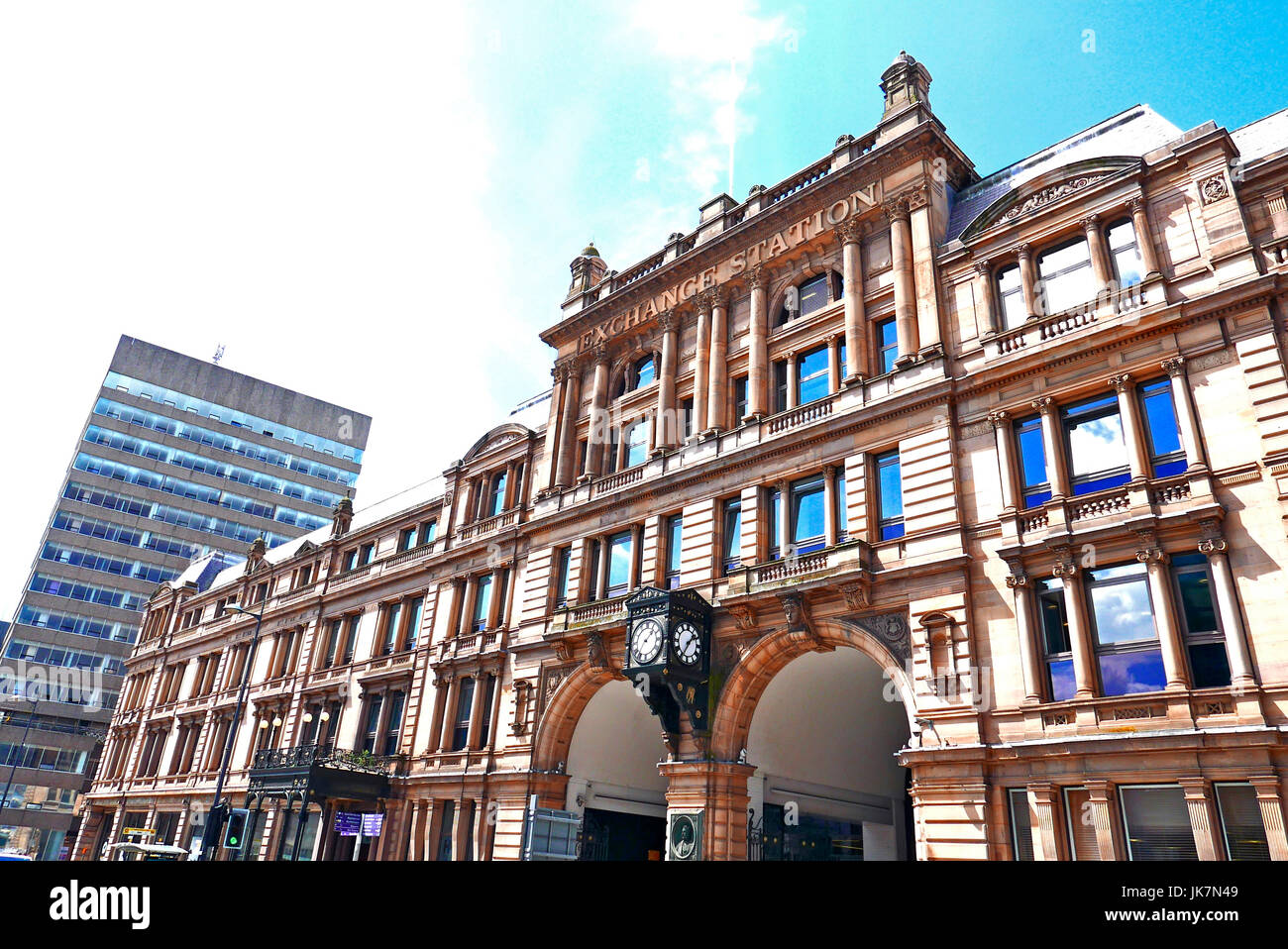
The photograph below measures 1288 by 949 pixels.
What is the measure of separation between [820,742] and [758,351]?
1372 cm

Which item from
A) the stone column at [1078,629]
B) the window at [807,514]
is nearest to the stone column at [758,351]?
the window at [807,514]

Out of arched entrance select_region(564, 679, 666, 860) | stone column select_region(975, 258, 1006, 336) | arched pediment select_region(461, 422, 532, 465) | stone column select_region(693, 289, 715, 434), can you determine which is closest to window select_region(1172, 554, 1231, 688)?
stone column select_region(975, 258, 1006, 336)

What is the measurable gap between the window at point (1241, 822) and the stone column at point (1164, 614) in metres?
2.10

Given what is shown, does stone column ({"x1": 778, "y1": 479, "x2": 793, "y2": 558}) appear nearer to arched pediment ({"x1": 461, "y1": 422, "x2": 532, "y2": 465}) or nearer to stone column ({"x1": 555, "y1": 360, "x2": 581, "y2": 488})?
stone column ({"x1": 555, "y1": 360, "x2": 581, "y2": 488})

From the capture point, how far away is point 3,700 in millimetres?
77875

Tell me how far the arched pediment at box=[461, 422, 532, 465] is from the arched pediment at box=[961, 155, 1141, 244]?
21.6m

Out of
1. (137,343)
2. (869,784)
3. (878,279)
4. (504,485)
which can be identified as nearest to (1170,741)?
(869,784)

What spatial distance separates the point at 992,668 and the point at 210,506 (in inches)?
3477

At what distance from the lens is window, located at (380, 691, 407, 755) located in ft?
124

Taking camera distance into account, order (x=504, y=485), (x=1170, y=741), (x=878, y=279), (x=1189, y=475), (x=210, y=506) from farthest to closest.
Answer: (x=210, y=506) < (x=504, y=485) < (x=878, y=279) < (x=1189, y=475) < (x=1170, y=741)

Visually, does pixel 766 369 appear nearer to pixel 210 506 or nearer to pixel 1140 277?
pixel 1140 277

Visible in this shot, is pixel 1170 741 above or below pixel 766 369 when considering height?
below

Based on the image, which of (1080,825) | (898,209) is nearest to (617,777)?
(1080,825)

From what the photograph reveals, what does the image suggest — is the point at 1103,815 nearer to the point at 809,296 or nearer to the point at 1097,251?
the point at 1097,251
